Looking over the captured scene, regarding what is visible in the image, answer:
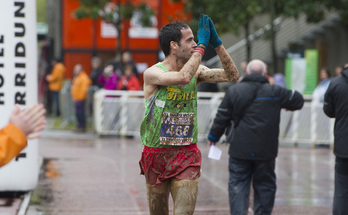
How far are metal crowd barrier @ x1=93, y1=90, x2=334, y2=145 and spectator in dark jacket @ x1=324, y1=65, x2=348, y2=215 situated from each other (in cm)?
953

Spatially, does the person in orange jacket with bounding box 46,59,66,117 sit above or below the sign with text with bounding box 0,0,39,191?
below

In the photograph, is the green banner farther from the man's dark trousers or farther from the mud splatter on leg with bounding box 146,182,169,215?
the mud splatter on leg with bounding box 146,182,169,215

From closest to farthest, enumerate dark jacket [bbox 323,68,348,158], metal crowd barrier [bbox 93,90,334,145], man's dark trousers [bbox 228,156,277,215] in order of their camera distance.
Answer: dark jacket [bbox 323,68,348,158] → man's dark trousers [bbox 228,156,277,215] → metal crowd barrier [bbox 93,90,334,145]

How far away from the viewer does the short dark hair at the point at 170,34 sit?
5641 mm

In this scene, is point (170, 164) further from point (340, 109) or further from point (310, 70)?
point (310, 70)

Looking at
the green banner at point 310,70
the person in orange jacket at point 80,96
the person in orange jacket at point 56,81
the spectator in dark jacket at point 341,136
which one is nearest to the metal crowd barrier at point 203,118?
A: the person in orange jacket at point 80,96

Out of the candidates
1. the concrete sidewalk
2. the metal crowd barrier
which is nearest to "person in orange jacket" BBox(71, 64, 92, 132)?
the metal crowd barrier

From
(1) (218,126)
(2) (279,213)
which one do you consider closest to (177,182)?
(1) (218,126)

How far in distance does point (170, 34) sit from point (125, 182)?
18.0 feet

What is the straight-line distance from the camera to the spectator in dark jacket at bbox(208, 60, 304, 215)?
765cm

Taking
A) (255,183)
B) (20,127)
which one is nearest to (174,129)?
(20,127)

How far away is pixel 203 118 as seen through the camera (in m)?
17.9

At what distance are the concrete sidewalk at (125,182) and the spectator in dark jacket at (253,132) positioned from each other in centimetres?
89

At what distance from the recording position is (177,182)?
221 inches
